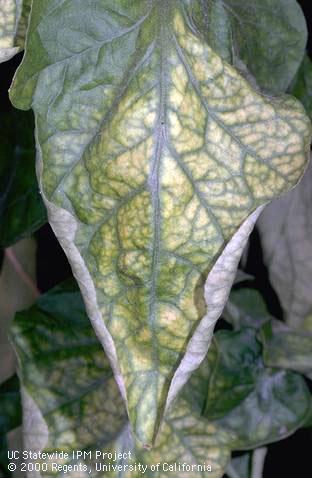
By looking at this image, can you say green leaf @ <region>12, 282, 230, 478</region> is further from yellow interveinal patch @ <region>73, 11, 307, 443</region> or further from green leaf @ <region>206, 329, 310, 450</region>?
yellow interveinal patch @ <region>73, 11, 307, 443</region>

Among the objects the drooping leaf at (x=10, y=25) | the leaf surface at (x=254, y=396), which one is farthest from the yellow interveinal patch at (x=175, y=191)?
the leaf surface at (x=254, y=396)

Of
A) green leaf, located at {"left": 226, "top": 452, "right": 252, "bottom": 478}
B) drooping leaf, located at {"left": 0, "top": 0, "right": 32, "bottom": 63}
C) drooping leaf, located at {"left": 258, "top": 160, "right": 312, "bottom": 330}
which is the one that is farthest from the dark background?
drooping leaf, located at {"left": 0, "top": 0, "right": 32, "bottom": 63}

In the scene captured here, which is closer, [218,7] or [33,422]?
[218,7]

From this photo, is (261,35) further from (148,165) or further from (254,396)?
(254,396)

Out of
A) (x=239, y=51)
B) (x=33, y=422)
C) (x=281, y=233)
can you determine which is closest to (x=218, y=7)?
(x=239, y=51)

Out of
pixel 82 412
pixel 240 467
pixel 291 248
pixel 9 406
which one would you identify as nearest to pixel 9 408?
pixel 9 406

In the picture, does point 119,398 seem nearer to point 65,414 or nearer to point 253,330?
point 65,414
